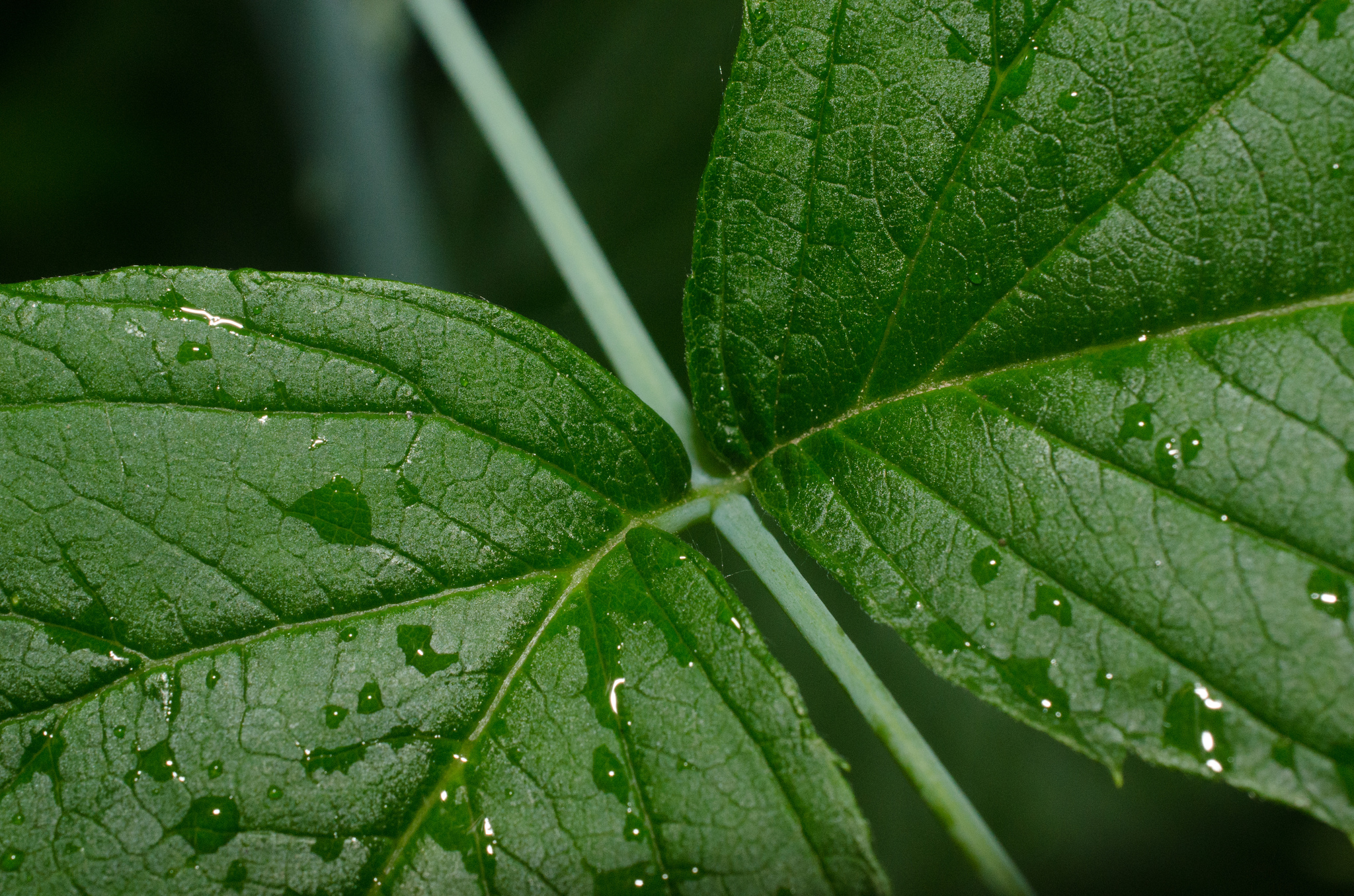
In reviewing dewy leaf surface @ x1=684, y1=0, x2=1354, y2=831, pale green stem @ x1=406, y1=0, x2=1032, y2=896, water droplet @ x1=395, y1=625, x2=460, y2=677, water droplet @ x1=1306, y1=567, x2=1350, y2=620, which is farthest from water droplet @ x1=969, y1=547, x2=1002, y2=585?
water droplet @ x1=395, y1=625, x2=460, y2=677

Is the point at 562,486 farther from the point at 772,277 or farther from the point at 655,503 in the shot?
the point at 772,277

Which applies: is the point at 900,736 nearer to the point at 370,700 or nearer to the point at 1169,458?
the point at 1169,458

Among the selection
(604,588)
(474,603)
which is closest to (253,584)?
(474,603)

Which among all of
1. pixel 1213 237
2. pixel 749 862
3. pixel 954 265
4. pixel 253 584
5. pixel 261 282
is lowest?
pixel 749 862

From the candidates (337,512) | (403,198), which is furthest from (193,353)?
(403,198)

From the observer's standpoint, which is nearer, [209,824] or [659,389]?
[209,824]

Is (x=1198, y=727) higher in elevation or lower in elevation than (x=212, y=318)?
lower

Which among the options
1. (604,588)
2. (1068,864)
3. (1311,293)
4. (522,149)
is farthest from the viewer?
(1068,864)

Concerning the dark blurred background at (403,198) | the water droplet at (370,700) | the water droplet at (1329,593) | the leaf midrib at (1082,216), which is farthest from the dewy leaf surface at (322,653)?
the dark blurred background at (403,198)
